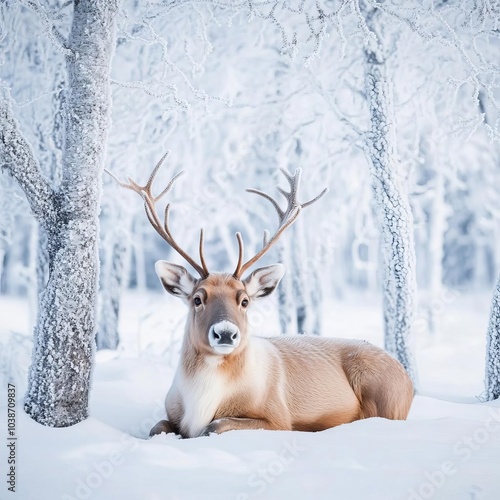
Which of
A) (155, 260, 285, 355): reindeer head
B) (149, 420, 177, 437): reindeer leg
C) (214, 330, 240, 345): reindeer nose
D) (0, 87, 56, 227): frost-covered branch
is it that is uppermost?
(0, 87, 56, 227): frost-covered branch

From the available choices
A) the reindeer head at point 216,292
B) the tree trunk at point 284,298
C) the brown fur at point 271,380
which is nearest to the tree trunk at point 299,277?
the tree trunk at point 284,298

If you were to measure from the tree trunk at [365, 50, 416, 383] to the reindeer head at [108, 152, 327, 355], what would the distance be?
1790 millimetres

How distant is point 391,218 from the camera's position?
6430 mm

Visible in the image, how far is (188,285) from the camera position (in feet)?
15.3

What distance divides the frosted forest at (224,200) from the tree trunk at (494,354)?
0.02 meters

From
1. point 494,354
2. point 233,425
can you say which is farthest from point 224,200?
point 233,425

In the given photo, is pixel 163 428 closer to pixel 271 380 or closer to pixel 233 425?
pixel 233 425

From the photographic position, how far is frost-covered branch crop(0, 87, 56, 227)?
4.27m

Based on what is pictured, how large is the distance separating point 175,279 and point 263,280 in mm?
657

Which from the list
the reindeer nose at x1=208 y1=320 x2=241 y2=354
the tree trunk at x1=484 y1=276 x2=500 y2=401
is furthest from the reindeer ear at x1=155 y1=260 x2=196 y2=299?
the tree trunk at x1=484 y1=276 x2=500 y2=401

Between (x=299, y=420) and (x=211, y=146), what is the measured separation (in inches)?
287

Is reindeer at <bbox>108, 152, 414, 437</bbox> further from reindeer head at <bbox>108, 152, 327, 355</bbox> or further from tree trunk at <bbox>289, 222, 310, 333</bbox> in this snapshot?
tree trunk at <bbox>289, 222, 310, 333</bbox>

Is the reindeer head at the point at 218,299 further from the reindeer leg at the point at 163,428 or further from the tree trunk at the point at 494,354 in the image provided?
the tree trunk at the point at 494,354

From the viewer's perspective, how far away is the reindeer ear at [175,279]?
4578mm
